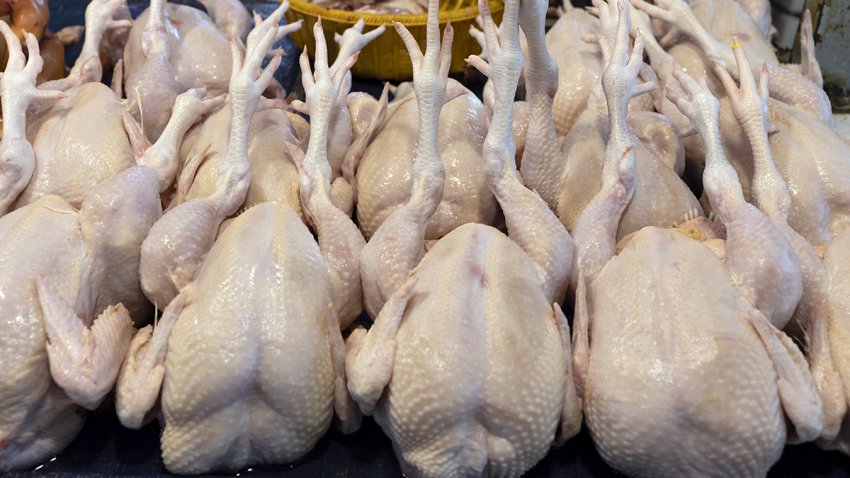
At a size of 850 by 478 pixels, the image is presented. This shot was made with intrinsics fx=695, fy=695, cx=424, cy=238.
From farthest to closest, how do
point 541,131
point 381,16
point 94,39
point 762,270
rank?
point 381,16
point 94,39
point 541,131
point 762,270

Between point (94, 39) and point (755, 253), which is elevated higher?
point (755, 253)

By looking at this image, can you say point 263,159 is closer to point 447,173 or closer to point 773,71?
point 447,173

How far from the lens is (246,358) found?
5.16 ft

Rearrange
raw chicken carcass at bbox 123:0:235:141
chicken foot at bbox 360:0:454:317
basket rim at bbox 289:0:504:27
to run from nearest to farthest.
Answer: chicken foot at bbox 360:0:454:317 < raw chicken carcass at bbox 123:0:235:141 < basket rim at bbox 289:0:504:27

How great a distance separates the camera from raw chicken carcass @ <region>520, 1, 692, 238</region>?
2.09m

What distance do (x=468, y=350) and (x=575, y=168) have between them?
92 centimetres

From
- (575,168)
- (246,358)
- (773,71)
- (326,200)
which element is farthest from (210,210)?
(773,71)

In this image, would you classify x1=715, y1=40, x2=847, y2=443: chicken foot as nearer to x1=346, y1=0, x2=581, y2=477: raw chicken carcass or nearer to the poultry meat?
x1=346, y1=0, x2=581, y2=477: raw chicken carcass

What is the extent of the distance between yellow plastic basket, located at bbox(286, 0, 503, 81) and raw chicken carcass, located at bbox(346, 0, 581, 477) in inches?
58.0

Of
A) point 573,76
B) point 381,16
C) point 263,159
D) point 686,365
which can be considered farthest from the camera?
point 381,16

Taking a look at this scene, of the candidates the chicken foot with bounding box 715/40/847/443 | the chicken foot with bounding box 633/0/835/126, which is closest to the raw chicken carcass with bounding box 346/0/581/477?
the chicken foot with bounding box 715/40/847/443

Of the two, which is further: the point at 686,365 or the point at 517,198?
the point at 517,198

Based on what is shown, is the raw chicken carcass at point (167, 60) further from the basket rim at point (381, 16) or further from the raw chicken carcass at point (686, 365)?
the raw chicken carcass at point (686, 365)

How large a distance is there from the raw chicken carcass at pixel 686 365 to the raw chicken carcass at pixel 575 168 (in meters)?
0.30
